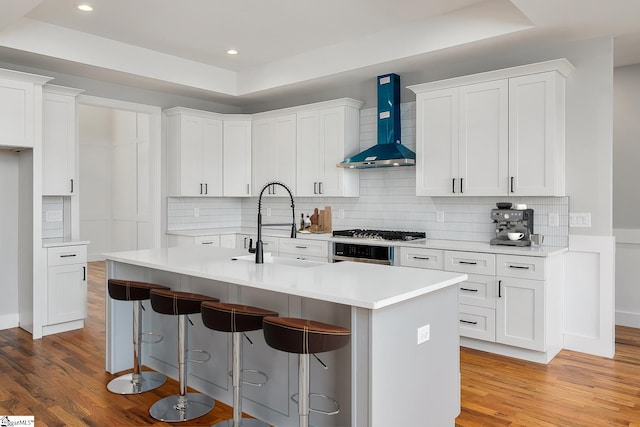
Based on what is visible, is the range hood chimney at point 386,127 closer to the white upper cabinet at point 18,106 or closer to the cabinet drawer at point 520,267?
the cabinet drawer at point 520,267

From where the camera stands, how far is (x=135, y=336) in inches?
134

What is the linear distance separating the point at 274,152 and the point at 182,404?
3.73 metres

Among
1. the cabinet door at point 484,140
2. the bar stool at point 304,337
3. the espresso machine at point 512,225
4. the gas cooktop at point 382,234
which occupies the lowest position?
the bar stool at point 304,337

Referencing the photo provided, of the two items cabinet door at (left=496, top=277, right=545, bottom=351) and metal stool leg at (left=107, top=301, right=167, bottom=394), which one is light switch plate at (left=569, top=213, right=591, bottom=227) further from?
metal stool leg at (left=107, top=301, right=167, bottom=394)

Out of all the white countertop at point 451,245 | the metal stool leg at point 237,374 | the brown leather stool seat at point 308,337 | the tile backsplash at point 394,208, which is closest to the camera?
the brown leather stool seat at point 308,337

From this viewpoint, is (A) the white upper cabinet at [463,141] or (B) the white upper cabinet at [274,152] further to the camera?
(B) the white upper cabinet at [274,152]

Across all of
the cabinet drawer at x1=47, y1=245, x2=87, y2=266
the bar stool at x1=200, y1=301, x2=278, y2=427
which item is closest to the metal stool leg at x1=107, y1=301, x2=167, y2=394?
the bar stool at x1=200, y1=301, x2=278, y2=427

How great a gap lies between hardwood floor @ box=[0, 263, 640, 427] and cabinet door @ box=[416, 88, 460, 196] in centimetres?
159

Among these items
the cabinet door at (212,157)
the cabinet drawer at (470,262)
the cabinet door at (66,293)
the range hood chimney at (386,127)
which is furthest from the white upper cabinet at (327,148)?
the cabinet door at (66,293)

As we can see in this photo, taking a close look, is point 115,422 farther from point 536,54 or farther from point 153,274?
point 536,54

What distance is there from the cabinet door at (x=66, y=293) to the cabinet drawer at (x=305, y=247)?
83.9 inches

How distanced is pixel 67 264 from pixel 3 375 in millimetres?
1380

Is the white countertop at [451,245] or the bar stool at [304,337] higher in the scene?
the white countertop at [451,245]

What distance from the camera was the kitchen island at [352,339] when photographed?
2.22m
